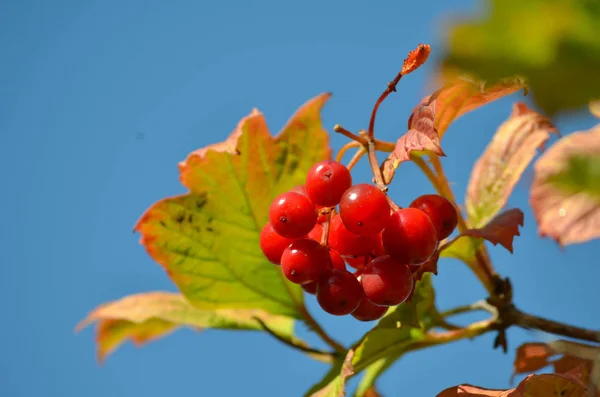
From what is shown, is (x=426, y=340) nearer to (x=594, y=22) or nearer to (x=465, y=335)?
(x=465, y=335)

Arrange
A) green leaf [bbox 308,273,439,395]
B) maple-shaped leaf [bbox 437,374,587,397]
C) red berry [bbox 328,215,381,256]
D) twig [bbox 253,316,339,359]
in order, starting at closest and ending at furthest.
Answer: maple-shaped leaf [bbox 437,374,587,397]
red berry [bbox 328,215,381,256]
green leaf [bbox 308,273,439,395]
twig [bbox 253,316,339,359]

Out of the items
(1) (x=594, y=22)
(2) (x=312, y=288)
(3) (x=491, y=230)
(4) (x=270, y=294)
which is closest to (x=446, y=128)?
(3) (x=491, y=230)

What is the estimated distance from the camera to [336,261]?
1.06m

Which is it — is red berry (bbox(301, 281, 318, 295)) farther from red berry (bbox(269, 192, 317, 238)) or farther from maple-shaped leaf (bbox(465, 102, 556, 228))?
maple-shaped leaf (bbox(465, 102, 556, 228))

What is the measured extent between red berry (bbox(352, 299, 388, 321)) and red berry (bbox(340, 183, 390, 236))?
0.14 meters

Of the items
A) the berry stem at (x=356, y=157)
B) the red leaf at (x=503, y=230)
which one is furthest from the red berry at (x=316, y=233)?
the red leaf at (x=503, y=230)

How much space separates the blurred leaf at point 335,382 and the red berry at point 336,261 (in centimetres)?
14

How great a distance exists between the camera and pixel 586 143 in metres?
0.97

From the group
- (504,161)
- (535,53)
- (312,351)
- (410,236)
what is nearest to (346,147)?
(410,236)

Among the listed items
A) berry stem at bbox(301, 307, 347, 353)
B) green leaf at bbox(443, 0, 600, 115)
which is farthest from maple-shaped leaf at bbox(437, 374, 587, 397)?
green leaf at bbox(443, 0, 600, 115)

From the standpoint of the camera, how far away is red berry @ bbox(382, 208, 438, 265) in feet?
3.06

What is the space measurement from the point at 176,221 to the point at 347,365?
18.1 inches

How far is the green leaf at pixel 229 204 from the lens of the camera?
1.33m

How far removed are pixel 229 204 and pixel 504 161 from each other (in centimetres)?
53
